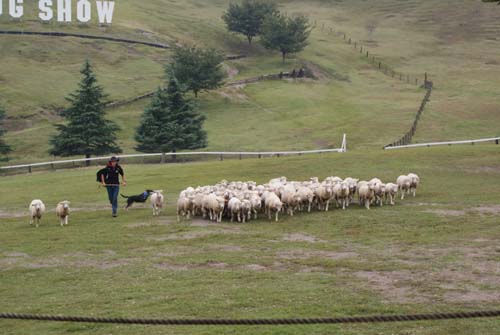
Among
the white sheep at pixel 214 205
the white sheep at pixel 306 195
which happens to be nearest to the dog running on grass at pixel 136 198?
the white sheep at pixel 214 205

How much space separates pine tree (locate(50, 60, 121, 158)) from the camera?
65625 millimetres

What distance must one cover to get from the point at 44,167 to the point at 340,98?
44.8m

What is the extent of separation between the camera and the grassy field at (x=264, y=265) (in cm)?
1513

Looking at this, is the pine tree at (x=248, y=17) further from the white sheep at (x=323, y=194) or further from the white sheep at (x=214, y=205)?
the white sheep at (x=214, y=205)

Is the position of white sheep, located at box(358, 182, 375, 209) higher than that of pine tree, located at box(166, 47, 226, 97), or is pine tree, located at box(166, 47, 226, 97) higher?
pine tree, located at box(166, 47, 226, 97)

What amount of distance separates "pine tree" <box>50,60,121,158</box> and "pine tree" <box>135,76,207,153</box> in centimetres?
271

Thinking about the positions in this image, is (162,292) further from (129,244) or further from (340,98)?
(340,98)

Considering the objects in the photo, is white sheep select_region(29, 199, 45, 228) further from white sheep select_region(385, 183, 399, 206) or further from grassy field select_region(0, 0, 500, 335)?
white sheep select_region(385, 183, 399, 206)

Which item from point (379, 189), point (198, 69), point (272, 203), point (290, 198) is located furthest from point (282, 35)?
point (272, 203)

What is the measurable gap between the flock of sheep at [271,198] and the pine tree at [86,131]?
36880mm

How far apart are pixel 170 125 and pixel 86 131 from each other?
7.28 m

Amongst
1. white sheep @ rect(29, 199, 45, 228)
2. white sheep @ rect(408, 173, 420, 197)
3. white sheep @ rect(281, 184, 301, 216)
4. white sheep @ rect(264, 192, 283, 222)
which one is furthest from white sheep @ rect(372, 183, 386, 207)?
white sheep @ rect(29, 199, 45, 228)

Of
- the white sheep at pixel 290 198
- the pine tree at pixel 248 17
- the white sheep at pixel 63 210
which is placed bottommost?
the white sheep at pixel 63 210

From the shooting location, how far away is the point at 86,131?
65875 mm
